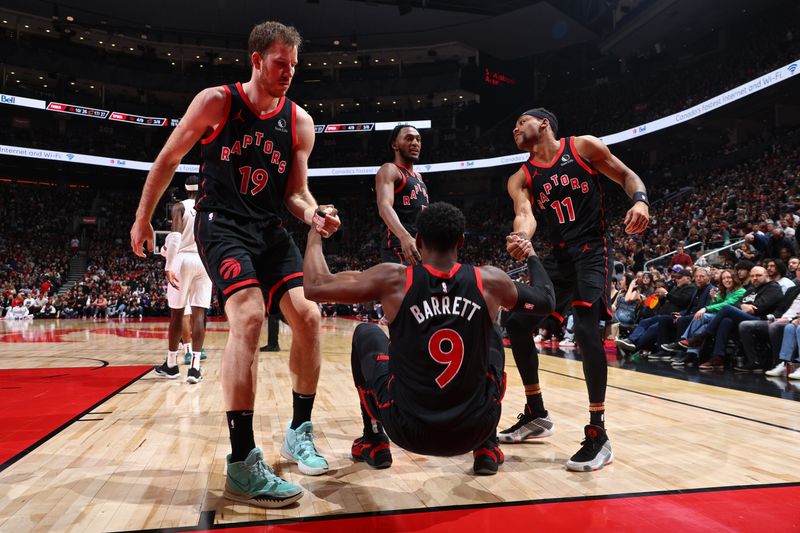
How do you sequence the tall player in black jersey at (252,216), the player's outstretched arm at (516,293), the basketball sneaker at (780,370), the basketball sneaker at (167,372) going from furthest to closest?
the basketball sneaker at (780,370) < the basketball sneaker at (167,372) < the tall player in black jersey at (252,216) < the player's outstretched arm at (516,293)

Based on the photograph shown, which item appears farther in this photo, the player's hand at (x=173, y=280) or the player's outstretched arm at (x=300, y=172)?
the player's hand at (x=173, y=280)

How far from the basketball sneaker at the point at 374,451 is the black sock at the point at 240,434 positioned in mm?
691

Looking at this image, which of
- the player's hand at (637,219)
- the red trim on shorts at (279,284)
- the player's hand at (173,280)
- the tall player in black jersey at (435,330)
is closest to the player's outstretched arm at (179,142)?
the red trim on shorts at (279,284)

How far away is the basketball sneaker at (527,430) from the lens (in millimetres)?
3330

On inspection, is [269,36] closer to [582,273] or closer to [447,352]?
[447,352]

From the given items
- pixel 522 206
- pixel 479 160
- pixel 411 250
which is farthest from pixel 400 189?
pixel 479 160

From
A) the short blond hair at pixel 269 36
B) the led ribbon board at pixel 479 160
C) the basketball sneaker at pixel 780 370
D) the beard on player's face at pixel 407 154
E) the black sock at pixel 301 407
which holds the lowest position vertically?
the basketball sneaker at pixel 780 370

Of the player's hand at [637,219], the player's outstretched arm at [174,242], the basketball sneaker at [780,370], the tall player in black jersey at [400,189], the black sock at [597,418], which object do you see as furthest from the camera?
the basketball sneaker at [780,370]

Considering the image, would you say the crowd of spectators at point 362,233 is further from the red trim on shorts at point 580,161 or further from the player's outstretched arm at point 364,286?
the player's outstretched arm at point 364,286

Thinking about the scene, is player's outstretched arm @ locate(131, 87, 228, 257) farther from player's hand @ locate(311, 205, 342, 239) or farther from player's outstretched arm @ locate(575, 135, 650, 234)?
player's outstretched arm @ locate(575, 135, 650, 234)

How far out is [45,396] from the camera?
4559 millimetres

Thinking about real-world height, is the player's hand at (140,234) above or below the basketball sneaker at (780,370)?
above

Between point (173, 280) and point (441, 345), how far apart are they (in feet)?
13.8

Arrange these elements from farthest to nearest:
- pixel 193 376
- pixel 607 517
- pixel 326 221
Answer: pixel 193 376 → pixel 326 221 → pixel 607 517
